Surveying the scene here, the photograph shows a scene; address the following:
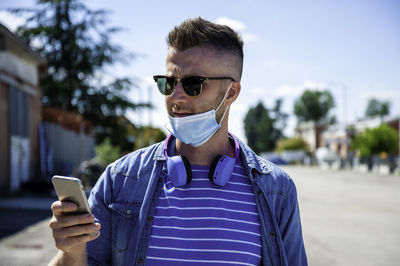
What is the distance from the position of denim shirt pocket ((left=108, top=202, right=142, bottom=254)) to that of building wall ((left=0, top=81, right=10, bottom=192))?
12.7 metres

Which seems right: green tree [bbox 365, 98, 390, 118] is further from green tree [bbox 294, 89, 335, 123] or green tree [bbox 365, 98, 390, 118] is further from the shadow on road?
the shadow on road

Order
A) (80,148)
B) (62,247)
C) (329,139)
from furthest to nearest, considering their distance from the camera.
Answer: (329,139), (80,148), (62,247)

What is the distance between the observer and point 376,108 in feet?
346

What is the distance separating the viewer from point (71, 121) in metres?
19.3

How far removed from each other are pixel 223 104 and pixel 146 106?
23.0 metres

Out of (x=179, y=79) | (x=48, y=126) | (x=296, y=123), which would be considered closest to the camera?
(x=179, y=79)

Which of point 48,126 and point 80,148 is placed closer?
point 48,126

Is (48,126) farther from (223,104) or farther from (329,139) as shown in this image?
(329,139)

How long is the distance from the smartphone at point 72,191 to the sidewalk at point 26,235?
472 centimetres

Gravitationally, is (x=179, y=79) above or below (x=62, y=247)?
above

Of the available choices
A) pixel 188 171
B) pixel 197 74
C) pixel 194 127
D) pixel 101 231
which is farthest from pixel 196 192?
pixel 197 74

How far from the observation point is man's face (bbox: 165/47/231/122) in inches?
80.0

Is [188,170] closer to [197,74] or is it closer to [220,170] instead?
[220,170]

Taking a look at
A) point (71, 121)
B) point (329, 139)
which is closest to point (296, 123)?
point (329, 139)
